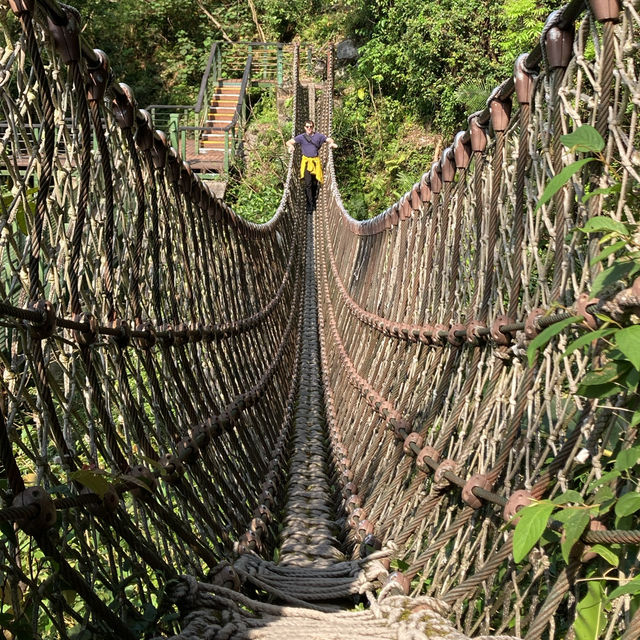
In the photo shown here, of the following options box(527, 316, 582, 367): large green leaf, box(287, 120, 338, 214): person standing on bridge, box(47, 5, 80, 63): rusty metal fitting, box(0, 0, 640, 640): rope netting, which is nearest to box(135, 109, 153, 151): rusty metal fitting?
box(0, 0, 640, 640): rope netting

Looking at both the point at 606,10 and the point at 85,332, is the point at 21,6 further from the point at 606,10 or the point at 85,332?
the point at 606,10

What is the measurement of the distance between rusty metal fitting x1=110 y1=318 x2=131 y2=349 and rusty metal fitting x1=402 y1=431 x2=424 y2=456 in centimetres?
71

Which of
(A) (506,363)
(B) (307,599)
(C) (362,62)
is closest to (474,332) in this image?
(A) (506,363)

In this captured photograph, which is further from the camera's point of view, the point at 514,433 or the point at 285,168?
the point at 285,168

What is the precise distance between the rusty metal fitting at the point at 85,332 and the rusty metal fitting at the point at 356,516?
118 cm

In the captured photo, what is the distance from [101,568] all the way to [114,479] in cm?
13

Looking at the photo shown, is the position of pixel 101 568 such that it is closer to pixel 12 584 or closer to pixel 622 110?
pixel 12 584

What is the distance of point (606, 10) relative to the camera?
985 millimetres

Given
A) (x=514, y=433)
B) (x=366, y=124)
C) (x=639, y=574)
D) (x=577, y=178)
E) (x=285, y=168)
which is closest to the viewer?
(x=639, y=574)

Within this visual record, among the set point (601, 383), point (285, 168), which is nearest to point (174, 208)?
point (601, 383)

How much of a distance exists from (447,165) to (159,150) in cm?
69

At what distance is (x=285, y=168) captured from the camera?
12000 millimetres

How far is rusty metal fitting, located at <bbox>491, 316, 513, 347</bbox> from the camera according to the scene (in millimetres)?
1394

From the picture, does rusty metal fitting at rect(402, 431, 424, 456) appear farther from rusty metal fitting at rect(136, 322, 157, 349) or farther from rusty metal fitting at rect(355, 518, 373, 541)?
rusty metal fitting at rect(136, 322, 157, 349)
